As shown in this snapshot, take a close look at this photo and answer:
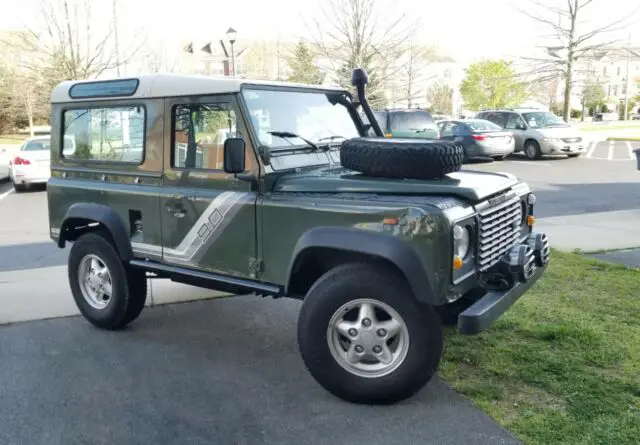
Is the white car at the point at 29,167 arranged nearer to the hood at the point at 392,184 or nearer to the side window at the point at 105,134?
the side window at the point at 105,134

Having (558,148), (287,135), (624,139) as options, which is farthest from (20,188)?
(624,139)

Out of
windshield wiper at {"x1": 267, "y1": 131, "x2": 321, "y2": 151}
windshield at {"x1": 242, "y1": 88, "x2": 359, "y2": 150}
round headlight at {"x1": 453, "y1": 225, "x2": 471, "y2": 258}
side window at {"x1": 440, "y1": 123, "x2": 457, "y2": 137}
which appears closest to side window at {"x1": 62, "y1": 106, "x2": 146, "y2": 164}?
windshield at {"x1": 242, "y1": 88, "x2": 359, "y2": 150}

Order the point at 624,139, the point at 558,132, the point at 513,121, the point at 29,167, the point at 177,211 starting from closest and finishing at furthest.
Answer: the point at 177,211, the point at 29,167, the point at 558,132, the point at 513,121, the point at 624,139

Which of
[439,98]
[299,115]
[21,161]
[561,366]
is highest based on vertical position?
[439,98]

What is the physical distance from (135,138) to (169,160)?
0.45m

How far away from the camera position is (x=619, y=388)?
3.89m

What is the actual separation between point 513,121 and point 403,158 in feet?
62.5

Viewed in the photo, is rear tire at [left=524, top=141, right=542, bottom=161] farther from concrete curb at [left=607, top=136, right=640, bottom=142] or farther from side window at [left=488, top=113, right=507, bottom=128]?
concrete curb at [left=607, top=136, right=640, bottom=142]

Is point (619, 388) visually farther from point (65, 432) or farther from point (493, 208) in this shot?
point (65, 432)

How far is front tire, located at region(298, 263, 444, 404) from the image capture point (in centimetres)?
364

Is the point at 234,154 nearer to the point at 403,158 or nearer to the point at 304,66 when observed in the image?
the point at 403,158

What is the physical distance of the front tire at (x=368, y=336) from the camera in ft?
11.9

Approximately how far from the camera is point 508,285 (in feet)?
12.5

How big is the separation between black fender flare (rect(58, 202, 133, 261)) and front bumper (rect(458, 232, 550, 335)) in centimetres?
277
